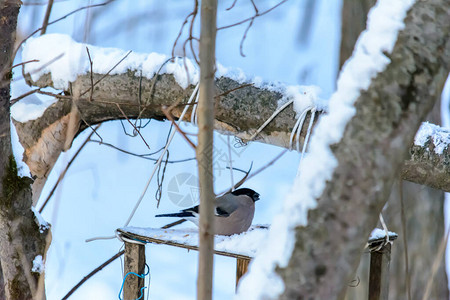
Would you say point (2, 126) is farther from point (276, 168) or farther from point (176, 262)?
point (276, 168)

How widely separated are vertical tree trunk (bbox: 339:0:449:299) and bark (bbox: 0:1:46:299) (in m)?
2.22

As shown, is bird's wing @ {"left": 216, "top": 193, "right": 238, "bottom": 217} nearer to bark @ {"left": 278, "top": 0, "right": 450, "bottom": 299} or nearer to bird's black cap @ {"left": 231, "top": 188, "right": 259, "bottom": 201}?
bird's black cap @ {"left": 231, "top": 188, "right": 259, "bottom": 201}

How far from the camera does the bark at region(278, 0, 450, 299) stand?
2.15 ft

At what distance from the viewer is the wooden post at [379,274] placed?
1504mm

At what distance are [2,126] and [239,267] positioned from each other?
690 millimetres

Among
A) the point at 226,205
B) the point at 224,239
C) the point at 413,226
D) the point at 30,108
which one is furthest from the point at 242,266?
the point at 413,226

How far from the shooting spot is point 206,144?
2.52ft

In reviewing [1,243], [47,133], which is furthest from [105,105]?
[1,243]

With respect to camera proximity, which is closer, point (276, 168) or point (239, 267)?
point (239, 267)

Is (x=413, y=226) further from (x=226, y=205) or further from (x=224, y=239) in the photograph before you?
(x=224, y=239)

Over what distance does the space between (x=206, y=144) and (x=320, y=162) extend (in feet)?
0.53

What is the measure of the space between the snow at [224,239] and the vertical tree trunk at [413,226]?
6.49 ft

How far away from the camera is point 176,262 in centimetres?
406

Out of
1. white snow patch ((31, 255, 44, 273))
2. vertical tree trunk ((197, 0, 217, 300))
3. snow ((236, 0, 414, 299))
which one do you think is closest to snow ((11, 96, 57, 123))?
white snow patch ((31, 255, 44, 273))
